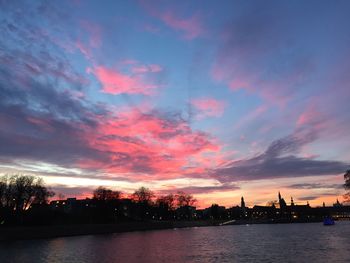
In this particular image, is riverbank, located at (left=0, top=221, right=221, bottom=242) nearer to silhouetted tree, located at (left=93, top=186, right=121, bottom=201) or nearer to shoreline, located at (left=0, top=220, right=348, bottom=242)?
shoreline, located at (left=0, top=220, right=348, bottom=242)

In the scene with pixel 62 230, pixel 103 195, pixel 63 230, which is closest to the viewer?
pixel 62 230

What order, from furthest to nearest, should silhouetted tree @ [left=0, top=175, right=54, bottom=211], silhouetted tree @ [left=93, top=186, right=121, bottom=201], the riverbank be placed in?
silhouetted tree @ [left=93, top=186, right=121, bottom=201] → silhouetted tree @ [left=0, top=175, right=54, bottom=211] → the riverbank

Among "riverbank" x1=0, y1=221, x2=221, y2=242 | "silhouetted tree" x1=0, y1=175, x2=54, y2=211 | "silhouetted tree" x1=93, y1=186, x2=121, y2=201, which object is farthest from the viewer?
"silhouetted tree" x1=93, y1=186, x2=121, y2=201

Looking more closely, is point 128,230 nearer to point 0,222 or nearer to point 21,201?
point 21,201

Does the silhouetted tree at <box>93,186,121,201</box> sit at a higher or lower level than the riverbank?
higher

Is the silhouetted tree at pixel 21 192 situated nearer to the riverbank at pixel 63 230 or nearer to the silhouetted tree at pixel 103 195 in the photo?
the riverbank at pixel 63 230

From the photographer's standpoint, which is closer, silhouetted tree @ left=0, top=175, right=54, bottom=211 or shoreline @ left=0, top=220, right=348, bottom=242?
shoreline @ left=0, top=220, right=348, bottom=242

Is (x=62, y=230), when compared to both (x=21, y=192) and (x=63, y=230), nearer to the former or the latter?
(x=63, y=230)

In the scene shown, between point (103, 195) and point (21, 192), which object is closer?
point (21, 192)

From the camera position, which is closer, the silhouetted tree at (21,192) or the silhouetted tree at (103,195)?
the silhouetted tree at (21,192)

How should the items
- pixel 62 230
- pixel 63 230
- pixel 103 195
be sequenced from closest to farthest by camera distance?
pixel 62 230 → pixel 63 230 → pixel 103 195

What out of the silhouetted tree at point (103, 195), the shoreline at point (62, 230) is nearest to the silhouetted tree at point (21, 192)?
the shoreline at point (62, 230)

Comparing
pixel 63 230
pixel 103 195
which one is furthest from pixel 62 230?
pixel 103 195

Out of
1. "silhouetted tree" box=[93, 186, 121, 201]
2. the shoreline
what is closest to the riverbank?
the shoreline
